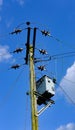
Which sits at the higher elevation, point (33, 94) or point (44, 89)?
point (44, 89)

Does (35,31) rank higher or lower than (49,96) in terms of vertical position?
higher

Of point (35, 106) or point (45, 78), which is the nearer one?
point (35, 106)

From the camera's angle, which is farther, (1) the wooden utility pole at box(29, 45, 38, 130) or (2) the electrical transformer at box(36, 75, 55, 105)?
(2) the electrical transformer at box(36, 75, 55, 105)

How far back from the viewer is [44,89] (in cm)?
2302

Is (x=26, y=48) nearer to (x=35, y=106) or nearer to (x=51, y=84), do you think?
(x=51, y=84)

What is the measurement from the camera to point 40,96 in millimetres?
22344

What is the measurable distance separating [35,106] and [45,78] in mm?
2869

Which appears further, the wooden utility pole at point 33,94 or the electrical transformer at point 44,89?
the electrical transformer at point 44,89

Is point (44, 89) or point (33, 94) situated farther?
point (44, 89)

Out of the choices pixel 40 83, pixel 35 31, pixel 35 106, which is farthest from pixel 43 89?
pixel 35 31

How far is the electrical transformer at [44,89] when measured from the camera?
2248 cm

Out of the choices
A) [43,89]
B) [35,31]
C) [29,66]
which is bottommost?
[43,89]

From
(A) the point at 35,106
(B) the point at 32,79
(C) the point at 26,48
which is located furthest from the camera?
(C) the point at 26,48

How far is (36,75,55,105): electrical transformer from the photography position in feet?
73.7
